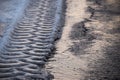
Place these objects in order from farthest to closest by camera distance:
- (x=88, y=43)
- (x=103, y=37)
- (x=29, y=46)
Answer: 1. (x=103, y=37)
2. (x=88, y=43)
3. (x=29, y=46)

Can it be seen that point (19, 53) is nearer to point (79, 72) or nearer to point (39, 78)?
point (39, 78)

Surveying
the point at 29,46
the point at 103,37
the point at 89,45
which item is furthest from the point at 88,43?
the point at 29,46

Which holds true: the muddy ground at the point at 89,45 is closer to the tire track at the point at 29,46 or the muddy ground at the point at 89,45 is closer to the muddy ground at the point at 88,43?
the muddy ground at the point at 88,43

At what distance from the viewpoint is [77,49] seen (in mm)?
4957

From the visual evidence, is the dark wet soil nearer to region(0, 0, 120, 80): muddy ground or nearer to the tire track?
region(0, 0, 120, 80): muddy ground

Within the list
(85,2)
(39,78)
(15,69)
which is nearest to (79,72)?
(39,78)

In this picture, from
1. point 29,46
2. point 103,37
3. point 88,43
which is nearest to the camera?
point 29,46

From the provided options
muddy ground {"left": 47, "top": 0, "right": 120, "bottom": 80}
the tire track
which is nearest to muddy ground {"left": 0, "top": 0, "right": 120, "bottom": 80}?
muddy ground {"left": 47, "top": 0, "right": 120, "bottom": 80}

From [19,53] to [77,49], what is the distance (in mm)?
1094

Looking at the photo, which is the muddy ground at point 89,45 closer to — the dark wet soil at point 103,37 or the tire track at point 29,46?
the dark wet soil at point 103,37

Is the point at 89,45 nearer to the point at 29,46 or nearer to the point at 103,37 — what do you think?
the point at 103,37

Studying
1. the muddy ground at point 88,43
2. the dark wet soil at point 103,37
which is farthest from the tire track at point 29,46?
the dark wet soil at point 103,37

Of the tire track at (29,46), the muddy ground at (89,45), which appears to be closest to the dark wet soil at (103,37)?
the muddy ground at (89,45)

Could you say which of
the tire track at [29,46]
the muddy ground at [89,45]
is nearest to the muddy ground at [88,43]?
the muddy ground at [89,45]
